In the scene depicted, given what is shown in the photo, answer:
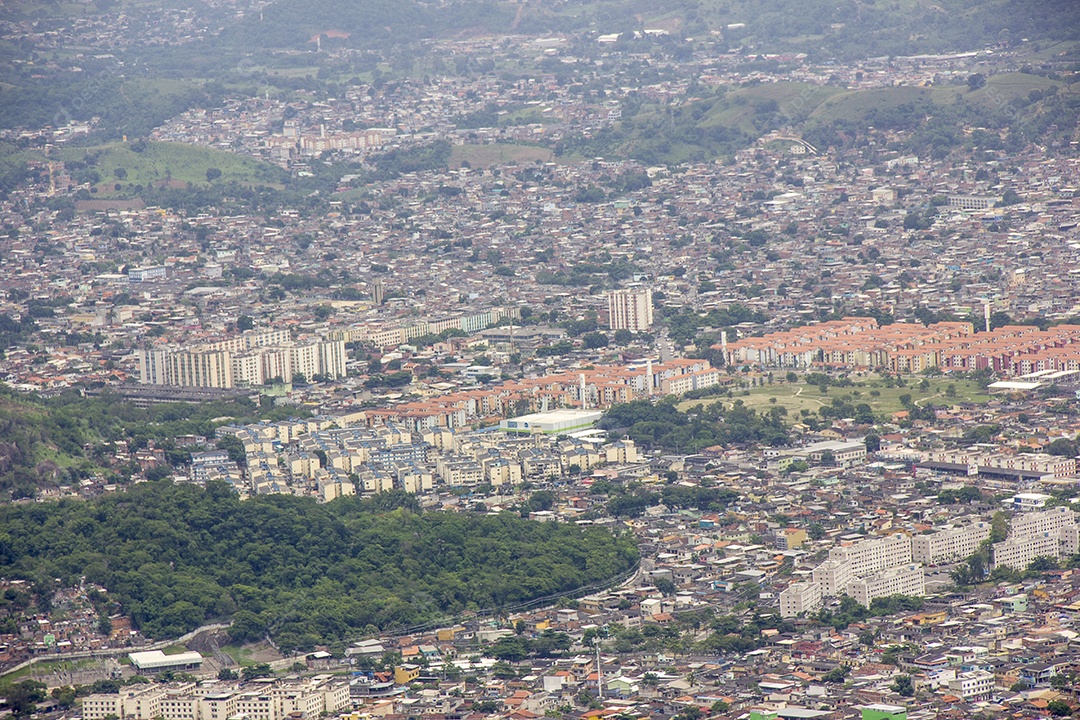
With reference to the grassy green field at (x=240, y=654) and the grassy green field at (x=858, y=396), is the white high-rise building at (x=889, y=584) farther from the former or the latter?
the grassy green field at (x=858, y=396)

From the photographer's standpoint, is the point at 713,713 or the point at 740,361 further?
the point at 740,361

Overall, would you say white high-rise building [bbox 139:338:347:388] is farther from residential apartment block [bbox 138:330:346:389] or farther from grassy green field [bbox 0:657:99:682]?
grassy green field [bbox 0:657:99:682]

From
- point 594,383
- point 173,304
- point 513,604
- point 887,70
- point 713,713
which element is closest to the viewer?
point 713,713

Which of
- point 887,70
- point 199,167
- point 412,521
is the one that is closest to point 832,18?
point 887,70

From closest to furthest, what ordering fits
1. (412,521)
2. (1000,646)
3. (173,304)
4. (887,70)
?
(1000,646) < (412,521) < (173,304) < (887,70)

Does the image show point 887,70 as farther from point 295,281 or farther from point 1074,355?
point 1074,355

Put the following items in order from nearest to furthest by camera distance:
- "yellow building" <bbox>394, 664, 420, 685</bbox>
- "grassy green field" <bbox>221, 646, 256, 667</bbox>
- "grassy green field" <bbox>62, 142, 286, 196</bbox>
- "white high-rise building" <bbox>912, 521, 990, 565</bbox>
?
"yellow building" <bbox>394, 664, 420, 685</bbox> < "grassy green field" <bbox>221, 646, 256, 667</bbox> < "white high-rise building" <bbox>912, 521, 990, 565</bbox> < "grassy green field" <bbox>62, 142, 286, 196</bbox>

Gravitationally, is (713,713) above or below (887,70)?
below

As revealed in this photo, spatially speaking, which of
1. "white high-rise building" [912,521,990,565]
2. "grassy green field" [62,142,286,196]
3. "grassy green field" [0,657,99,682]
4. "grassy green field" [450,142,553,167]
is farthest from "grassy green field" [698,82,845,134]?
"grassy green field" [0,657,99,682]
